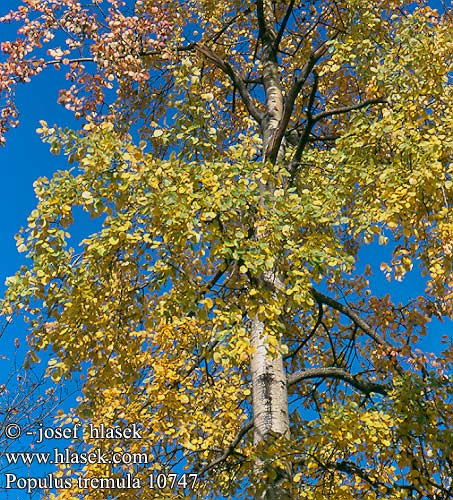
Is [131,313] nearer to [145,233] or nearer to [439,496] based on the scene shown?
[145,233]

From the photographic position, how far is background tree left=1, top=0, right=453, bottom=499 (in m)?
6.02

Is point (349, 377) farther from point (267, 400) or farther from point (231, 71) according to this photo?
point (231, 71)

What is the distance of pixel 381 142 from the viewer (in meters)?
7.61

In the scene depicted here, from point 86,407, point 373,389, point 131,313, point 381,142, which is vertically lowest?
point 86,407

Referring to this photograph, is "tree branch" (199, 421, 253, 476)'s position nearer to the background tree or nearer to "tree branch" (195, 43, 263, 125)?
the background tree

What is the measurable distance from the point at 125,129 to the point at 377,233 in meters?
4.85

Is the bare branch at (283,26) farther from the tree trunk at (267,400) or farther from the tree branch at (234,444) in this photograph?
the tree branch at (234,444)

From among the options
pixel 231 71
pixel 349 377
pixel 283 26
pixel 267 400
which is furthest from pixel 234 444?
pixel 283 26

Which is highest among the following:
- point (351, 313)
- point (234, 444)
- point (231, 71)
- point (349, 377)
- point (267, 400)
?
point (231, 71)

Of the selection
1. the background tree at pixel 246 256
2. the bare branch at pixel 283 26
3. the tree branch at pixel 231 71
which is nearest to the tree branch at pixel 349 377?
the background tree at pixel 246 256

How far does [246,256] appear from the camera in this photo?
5723 millimetres

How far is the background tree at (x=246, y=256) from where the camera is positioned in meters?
6.02

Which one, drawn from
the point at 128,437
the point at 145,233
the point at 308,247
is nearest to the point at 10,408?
the point at 128,437

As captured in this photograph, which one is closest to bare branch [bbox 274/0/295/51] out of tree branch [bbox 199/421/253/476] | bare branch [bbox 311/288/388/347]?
bare branch [bbox 311/288/388/347]
